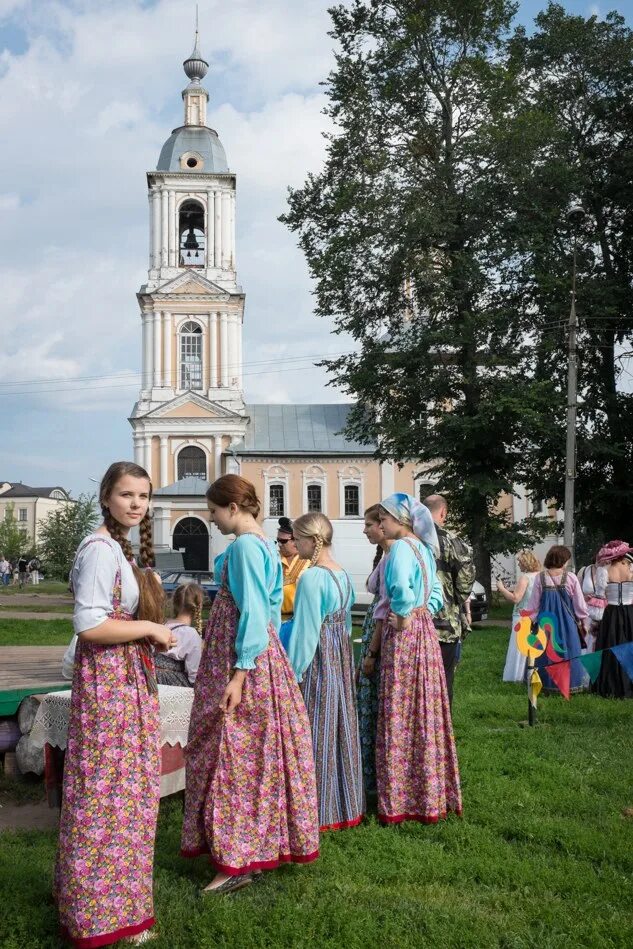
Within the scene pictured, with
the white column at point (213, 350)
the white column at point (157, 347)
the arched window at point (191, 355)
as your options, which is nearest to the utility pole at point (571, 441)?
the white column at point (213, 350)

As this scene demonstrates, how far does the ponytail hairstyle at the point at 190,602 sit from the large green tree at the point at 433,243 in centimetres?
1602

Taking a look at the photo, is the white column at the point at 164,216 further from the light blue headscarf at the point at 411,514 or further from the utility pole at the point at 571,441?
the light blue headscarf at the point at 411,514

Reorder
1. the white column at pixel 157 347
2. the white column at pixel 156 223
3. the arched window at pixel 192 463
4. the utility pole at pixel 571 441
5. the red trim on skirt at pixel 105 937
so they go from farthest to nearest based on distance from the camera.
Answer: the white column at pixel 156 223 → the white column at pixel 157 347 → the arched window at pixel 192 463 → the utility pole at pixel 571 441 → the red trim on skirt at pixel 105 937

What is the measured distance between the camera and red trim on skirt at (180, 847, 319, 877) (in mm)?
4062

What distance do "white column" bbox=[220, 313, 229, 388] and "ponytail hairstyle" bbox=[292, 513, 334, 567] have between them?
43.2 metres

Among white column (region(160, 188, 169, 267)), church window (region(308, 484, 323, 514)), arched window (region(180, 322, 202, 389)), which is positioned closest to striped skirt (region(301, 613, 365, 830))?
church window (region(308, 484, 323, 514))

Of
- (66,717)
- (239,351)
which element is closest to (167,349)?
(239,351)

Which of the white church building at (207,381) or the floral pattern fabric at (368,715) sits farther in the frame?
the white church building at (207,381)

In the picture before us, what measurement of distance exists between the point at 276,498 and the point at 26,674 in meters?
41.7

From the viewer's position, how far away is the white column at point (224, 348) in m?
47.7

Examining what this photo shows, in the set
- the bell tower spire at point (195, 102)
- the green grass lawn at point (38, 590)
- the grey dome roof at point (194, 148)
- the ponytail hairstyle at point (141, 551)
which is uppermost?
the bell tower spire at point (195, 102)

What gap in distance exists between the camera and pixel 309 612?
196 inches

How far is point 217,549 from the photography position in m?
41.2

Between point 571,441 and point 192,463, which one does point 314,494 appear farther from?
point 571,441
